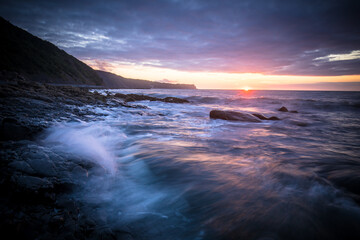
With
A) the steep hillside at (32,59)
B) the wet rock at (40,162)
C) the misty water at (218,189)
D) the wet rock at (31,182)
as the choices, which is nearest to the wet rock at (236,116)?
the misty water at (218,189)

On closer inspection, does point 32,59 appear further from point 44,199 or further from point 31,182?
point 44,199

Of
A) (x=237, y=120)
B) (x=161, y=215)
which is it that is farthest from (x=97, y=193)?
(x=237, y=120)

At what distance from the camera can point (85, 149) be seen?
11.3 ft

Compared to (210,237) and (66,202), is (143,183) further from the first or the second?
(210,237)

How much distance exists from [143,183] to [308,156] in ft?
13.8

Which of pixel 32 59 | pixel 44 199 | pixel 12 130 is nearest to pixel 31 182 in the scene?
pixel 44 199

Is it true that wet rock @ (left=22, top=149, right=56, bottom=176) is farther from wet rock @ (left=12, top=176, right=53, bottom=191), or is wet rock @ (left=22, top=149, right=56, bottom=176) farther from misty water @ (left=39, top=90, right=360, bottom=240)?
misty water @ (left=39, top=90, right=360, bottom=240)

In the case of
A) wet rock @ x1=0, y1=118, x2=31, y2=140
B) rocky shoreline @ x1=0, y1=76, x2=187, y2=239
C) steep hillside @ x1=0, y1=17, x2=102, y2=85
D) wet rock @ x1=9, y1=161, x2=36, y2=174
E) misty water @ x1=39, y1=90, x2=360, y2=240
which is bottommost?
misty water @ x1=39, y1=90, x2=360, y2=240

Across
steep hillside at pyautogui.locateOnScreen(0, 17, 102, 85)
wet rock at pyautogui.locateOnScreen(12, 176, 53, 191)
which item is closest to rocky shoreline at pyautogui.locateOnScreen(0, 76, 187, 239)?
wet rock at pyautogui.locateOnScreen(12, 176, 53, 191)

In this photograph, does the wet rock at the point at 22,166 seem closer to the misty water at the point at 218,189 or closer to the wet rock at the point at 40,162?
the wet rock at the point at 40,162

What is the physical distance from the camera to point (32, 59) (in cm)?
4394

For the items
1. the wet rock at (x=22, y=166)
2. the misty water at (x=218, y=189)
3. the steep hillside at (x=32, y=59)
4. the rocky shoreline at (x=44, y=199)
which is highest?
the steep hillside at (x=32, y=59)

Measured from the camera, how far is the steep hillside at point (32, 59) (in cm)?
3857

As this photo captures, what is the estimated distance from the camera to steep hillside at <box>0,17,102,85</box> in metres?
38.6
